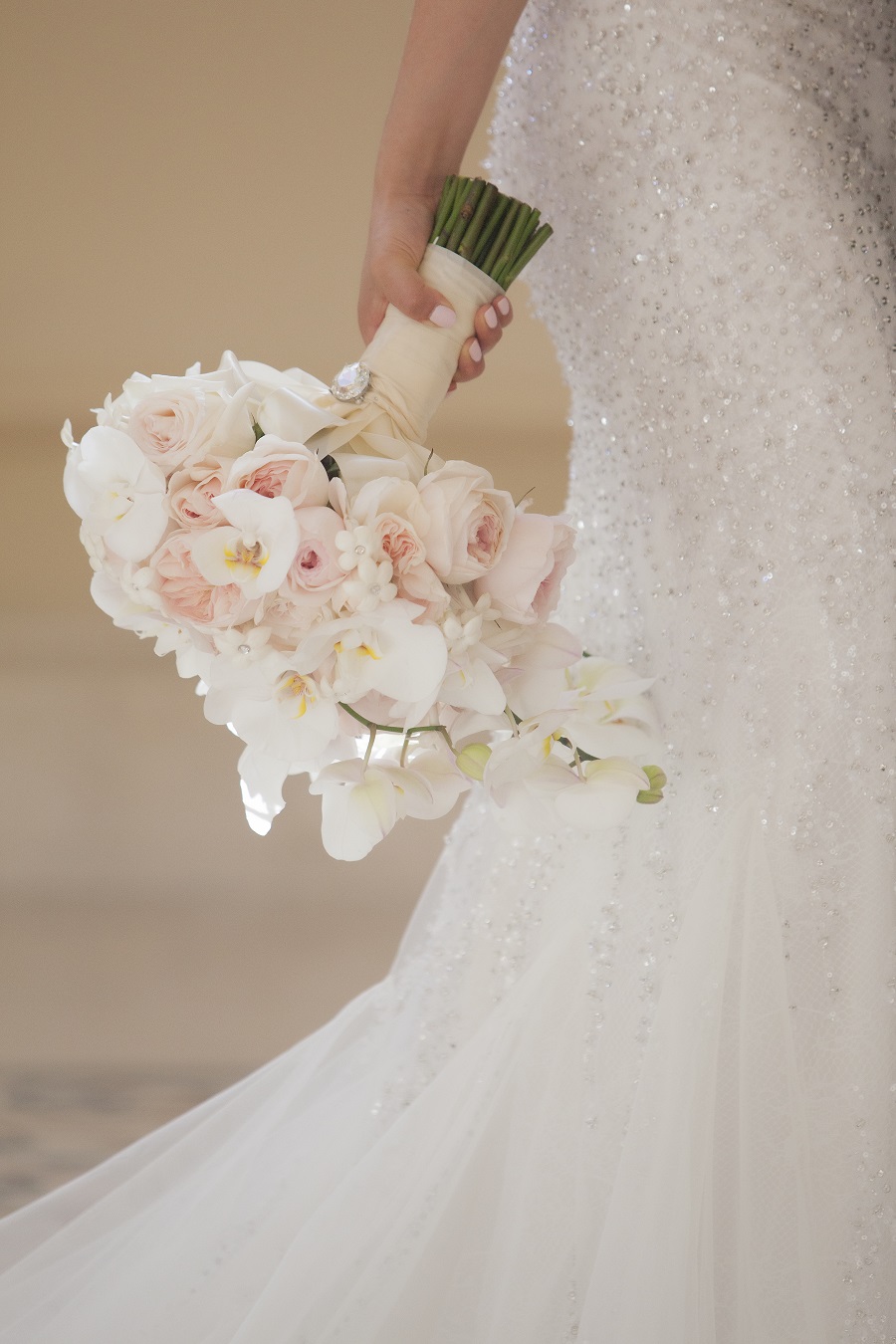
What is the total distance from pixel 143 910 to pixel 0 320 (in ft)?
8.25

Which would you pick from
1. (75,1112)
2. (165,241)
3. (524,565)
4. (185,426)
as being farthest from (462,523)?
(165,241)

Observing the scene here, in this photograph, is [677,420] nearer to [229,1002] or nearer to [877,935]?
[877,935]

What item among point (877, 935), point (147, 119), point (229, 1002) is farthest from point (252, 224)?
point (877, 935)

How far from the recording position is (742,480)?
2.80 feet

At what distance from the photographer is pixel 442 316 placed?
0.81 metres

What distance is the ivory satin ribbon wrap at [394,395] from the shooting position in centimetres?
71

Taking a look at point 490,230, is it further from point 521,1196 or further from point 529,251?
point 521,1196

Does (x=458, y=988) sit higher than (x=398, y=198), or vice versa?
(x=398, y=198)

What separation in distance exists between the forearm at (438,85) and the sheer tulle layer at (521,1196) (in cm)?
48

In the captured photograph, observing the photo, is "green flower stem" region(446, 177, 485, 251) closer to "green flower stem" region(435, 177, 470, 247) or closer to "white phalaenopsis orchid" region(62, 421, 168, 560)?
"green flower stem" region(435, 177, 470, 247)

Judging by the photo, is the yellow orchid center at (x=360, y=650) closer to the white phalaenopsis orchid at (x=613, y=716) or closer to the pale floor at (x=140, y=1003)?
the white phalaenopsis orchid at (x=613, y=716)

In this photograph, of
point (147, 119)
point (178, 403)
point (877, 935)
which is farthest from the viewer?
point (147, 119)

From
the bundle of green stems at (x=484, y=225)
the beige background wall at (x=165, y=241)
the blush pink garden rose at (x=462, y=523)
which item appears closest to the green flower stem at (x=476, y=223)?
the bundle of green stems at (x=484, y=225)

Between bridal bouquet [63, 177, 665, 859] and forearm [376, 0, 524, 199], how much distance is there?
15 cm
